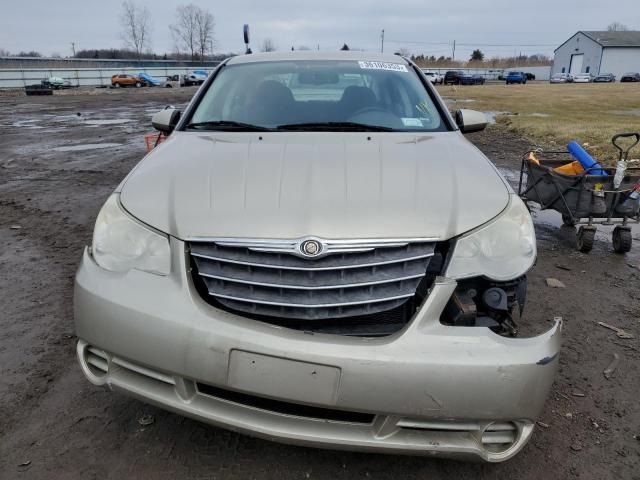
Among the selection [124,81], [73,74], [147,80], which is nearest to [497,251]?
[124,81]

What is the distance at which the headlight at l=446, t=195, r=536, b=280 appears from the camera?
75.1 inches

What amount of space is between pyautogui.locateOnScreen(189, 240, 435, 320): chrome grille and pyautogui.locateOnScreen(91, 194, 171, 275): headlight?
0.20 metres

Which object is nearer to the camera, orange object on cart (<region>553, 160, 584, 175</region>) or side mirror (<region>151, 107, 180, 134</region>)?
side mirror (<region>151, 107, 180, 134</region>)

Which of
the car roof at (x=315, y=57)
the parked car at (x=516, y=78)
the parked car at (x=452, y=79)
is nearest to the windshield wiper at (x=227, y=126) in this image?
the car roof at (x=315, y=57)

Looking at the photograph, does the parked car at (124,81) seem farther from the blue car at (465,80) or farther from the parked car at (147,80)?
the blue car at (465,80)

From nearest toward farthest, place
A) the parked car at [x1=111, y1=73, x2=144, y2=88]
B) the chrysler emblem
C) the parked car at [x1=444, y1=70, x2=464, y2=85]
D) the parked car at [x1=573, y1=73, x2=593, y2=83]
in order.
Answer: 1. the chrysler emblem
2. the parked car at [x1=111, y1=73, x2=144, y2=88]
3. the parked car at [x1=444, y1=70, x2=464, y2=85]
4. the parked car at [x1=573, y1=73, x2=593, y2=83]

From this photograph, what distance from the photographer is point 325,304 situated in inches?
70.7

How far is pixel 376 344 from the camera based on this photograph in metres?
1.69

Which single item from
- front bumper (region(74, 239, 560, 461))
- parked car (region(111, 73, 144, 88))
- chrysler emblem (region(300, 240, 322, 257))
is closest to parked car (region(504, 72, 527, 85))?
parked car (region(111, 73, 144, 88))

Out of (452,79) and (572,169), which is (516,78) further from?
(572,169)

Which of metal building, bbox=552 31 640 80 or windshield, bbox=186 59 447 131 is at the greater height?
metal building, bbox=552 31 640 80

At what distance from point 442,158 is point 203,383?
1482 millimetres

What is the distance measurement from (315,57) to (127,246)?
232 cm

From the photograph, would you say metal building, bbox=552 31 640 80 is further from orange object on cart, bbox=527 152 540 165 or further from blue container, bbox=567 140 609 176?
blue container, bbox=567 140 609 176
